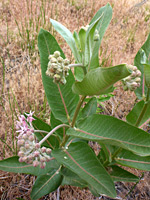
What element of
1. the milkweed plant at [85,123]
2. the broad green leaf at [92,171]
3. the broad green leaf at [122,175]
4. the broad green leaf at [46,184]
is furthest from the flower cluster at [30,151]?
the broad green leaf at [122,175]

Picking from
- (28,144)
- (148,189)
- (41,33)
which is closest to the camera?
(28,144)

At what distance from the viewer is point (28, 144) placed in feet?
2.65

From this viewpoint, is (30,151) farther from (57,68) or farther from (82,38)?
(82,38)

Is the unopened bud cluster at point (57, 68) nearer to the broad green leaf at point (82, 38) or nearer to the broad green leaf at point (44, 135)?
the broad green leaf at point (82, 38)

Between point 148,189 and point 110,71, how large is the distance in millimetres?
1528

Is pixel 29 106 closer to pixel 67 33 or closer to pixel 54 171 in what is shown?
pixel 54 171

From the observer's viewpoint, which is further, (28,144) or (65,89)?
(65,89)

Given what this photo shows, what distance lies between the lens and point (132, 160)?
1195 millimetres

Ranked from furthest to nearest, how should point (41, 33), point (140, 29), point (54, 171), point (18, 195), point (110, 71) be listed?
point (140, 29) → point (18, 195) → point (54, 171) → point (41, 33) → point (110, 71)

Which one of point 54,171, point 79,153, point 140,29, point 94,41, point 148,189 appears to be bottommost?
point 148,189

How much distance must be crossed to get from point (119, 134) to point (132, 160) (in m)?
0.44

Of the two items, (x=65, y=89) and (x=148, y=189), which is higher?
(x=65, y=89)

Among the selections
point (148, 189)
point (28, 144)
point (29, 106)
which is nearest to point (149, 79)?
point (28, 144)

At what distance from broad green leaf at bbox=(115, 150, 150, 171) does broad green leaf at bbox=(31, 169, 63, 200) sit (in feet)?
1.28
